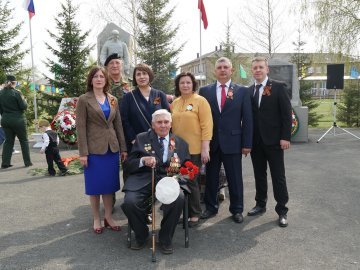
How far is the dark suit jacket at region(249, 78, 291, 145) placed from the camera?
160 inches

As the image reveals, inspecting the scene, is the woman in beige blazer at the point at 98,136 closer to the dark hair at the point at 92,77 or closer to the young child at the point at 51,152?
the dark hair at the point at 92,77

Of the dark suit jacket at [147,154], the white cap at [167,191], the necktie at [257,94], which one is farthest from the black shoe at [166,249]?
the necktie at [257,94]

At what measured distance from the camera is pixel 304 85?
58.7ft

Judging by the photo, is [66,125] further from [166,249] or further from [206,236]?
[166,249]

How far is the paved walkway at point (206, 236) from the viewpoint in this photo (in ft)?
10.4

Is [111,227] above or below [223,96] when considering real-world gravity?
below

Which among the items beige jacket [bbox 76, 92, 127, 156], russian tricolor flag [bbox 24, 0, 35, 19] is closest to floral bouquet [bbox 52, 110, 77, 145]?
russian tricolor flag [bbox 24, 0, 35, 19]

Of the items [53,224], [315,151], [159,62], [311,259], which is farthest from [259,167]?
[159,62]

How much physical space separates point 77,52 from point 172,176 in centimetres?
1326

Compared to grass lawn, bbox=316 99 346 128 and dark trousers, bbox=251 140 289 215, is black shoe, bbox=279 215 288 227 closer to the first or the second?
dark trousers, bbox=251 140 289 215

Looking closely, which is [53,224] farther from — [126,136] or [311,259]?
[311,259]

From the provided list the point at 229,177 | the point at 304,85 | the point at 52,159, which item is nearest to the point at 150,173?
the point at 229,177

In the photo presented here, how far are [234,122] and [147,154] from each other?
112 cm

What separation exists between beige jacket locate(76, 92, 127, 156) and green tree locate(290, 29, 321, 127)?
15.6 metres
